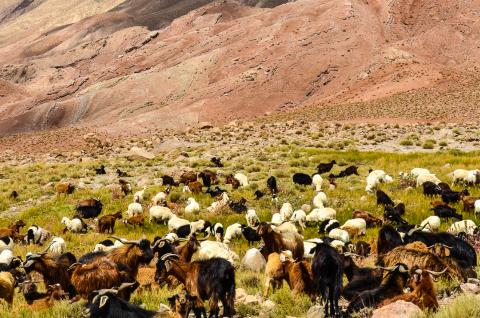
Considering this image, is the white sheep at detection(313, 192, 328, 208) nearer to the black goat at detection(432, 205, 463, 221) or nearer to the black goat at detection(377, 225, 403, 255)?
the black goat at detection(432, 205, 463, 221)

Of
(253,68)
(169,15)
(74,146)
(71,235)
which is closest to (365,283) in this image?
(71,235)

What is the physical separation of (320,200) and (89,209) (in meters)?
9.73

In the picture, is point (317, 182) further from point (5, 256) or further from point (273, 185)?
point (5, 256)

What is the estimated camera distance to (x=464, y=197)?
1938 centimetres

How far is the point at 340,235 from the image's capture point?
15547 mm

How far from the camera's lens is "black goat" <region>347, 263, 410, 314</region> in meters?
8.57

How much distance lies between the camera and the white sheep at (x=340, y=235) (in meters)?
15.5

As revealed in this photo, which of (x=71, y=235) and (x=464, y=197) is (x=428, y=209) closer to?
(x=464, y=197)

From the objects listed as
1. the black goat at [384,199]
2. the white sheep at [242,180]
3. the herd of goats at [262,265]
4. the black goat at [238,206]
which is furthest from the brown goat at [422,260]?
the white sheep at [242,180]

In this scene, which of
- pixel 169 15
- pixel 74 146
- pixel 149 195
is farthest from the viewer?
pixel 169 15

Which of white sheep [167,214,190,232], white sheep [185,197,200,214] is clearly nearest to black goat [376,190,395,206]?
white sheep [185,197,200,214]

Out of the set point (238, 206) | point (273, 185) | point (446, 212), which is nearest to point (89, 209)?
point (238, 206)

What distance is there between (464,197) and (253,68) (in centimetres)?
7575

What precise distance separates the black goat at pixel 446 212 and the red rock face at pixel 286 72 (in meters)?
44.8
